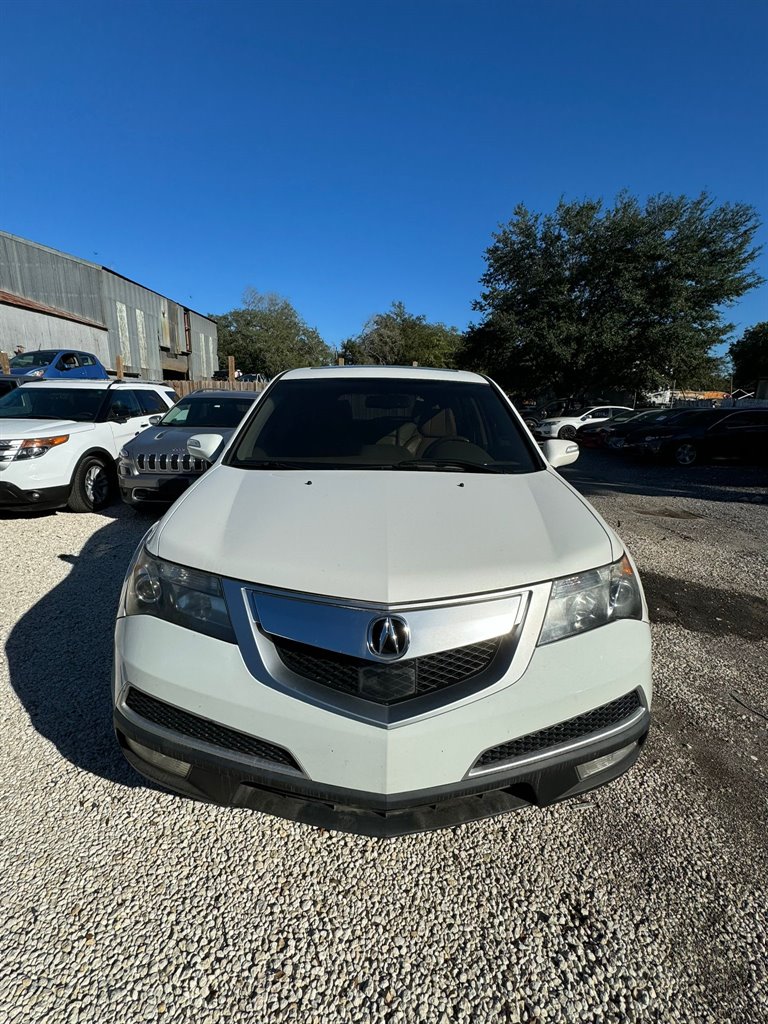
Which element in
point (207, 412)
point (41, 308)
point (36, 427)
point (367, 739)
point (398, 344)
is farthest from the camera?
point (398, 344)

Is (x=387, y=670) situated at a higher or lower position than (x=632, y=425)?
lower

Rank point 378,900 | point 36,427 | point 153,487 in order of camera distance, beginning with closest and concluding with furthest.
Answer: point 378,900 → point 153,487 → point 36,427

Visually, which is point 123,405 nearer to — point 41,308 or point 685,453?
point 685,453

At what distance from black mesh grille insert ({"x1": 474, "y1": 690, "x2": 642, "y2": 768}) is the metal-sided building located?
26236 millimetres

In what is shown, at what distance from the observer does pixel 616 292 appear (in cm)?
2153

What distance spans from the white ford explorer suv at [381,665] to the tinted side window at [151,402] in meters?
6.63

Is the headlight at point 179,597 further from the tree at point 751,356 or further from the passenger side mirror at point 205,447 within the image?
the tree at point 751,356

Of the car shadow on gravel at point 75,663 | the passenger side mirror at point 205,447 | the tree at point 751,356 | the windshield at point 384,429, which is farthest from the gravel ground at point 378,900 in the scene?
the tree at point 751,356

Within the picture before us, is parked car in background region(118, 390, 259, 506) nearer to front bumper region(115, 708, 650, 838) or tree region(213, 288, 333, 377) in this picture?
front bumper region(115, 708, 650, 838)

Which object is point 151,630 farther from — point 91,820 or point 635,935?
point 635,935

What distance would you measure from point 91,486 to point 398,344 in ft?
128

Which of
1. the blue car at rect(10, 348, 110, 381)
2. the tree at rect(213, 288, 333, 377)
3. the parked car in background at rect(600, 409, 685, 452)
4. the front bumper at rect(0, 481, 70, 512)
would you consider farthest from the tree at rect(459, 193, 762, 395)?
the tree at rect(213, 288, 333, 377)

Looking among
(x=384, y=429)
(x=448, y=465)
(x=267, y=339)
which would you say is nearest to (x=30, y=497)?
(x=384, y=429)

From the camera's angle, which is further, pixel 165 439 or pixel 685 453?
pixel 685 453
